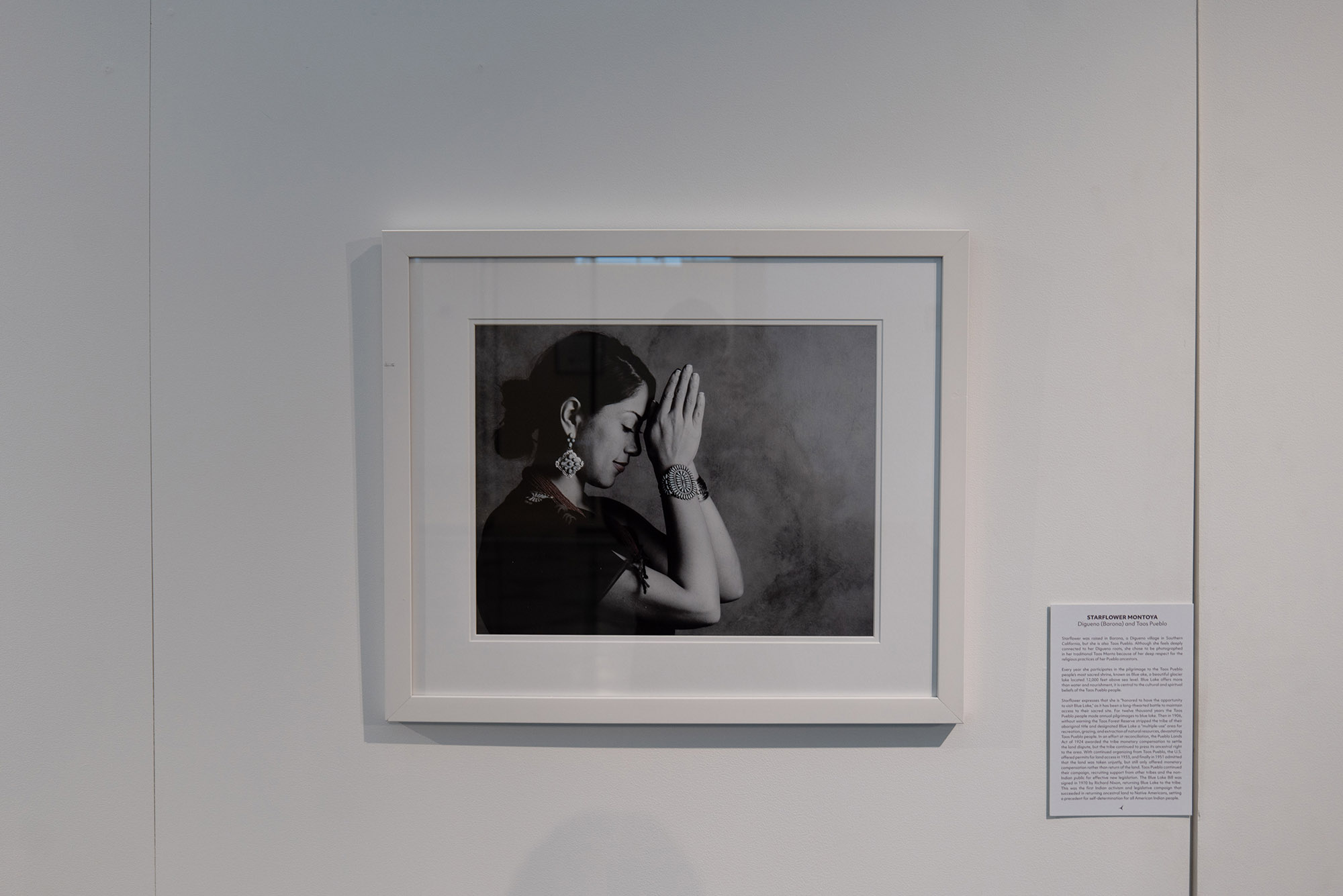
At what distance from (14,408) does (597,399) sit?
721 mm

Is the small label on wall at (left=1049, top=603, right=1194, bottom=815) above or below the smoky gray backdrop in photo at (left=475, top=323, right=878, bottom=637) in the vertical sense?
below

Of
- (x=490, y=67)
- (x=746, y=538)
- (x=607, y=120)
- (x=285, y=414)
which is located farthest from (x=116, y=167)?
(x=746, y=538)

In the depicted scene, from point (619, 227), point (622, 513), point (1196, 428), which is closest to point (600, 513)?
point (622, 513)

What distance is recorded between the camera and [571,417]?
86 cm

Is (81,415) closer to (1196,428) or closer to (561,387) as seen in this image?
(561,387)

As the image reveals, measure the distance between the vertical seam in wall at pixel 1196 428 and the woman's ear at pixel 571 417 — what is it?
2.47 feet

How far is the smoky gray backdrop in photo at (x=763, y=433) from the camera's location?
0.86 metres

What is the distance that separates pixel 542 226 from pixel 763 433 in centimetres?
37

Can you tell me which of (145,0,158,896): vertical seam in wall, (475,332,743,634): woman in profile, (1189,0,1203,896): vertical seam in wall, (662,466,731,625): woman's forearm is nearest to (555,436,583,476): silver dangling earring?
(475,332,743,634): woman in profile

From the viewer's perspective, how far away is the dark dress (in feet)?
2.83

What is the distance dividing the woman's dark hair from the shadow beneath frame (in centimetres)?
17

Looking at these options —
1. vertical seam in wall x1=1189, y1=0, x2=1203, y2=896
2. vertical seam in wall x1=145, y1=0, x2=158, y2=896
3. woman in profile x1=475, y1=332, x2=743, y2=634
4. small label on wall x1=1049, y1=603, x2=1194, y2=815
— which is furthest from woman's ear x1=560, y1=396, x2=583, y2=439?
vertical seam in wall x1=1189, y1=0, x2=1203, y2=896

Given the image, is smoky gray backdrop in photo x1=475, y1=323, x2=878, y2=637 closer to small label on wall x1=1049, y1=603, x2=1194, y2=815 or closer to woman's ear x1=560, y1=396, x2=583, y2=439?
woman's ear x1=560, y1=396, x2=583, y2=439

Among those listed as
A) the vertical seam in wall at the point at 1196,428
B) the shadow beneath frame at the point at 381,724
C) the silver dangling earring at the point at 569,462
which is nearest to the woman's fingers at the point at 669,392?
the silver dangling earring at the point at 569,462
